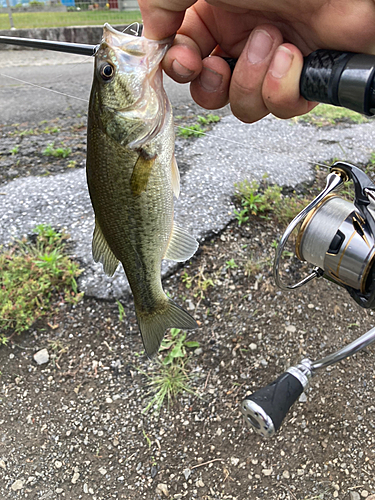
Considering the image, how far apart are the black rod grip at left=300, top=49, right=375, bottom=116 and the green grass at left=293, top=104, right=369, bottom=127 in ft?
12.6

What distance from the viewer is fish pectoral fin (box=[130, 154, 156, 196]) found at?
1.30m

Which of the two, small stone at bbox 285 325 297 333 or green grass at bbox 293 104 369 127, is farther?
green grass at bbox 293 104 369 127

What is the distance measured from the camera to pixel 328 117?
5.09 meters

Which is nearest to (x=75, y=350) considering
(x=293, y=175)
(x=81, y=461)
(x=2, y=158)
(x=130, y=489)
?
(x=81, y=461)

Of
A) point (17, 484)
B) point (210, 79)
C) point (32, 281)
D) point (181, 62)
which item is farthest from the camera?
point (32, 281)

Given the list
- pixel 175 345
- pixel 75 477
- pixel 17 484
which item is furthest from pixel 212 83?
pixel 17 484

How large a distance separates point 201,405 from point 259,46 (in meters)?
1.91

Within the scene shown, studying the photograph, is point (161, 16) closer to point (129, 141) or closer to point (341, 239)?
point (129, 141)

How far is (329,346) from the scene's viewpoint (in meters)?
2.54

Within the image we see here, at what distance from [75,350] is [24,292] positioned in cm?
52

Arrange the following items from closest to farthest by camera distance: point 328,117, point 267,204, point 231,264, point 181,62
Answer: point 181,62, point 231,264, point 267,204, point 328,117

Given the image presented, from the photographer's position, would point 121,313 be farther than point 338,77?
Yes

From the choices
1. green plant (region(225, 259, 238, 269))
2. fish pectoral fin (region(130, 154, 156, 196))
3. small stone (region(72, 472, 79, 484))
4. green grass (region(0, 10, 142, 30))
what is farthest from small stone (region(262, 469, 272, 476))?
green grass (region(0, 10, 142, 30))

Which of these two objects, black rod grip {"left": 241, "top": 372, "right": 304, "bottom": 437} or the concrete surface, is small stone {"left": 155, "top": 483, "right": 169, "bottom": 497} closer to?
black rod grip {"left": 241, "top": 372, "right": 304, "bottom": 437}
